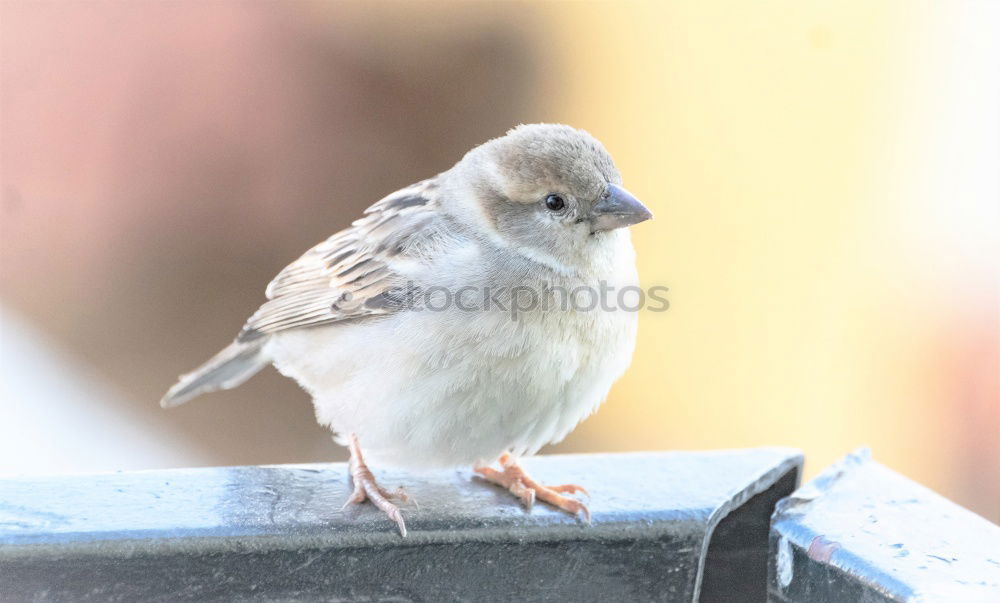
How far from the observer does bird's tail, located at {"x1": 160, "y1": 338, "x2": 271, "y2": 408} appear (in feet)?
9.99

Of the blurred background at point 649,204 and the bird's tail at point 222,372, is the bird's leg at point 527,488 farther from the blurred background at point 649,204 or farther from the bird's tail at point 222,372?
the blurred background at point 649,204

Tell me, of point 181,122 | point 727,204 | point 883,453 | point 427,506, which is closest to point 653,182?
point 727,204

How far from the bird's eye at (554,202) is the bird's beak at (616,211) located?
0.07 meters

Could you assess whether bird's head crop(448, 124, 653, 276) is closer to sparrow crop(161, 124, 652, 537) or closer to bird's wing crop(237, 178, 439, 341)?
sparrow crop(161, 124, 652, 537)

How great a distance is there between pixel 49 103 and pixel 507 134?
2126mm

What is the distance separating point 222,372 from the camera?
309 centimetres

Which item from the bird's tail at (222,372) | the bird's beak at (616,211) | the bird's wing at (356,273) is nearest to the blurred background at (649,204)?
the bird's tail at (222,372)

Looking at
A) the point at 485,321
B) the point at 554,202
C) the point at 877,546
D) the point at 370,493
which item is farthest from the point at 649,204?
the point at 877,546

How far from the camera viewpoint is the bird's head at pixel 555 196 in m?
2.45

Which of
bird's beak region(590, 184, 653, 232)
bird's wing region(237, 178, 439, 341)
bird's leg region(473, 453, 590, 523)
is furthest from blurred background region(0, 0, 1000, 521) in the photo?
bird's leg region(473, 453, 590, 523)

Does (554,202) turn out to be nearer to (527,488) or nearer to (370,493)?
(527,488)

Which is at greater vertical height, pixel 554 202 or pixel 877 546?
pixel 554 202

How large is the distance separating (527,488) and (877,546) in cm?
77

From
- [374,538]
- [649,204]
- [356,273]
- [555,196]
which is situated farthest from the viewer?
[649,204]
